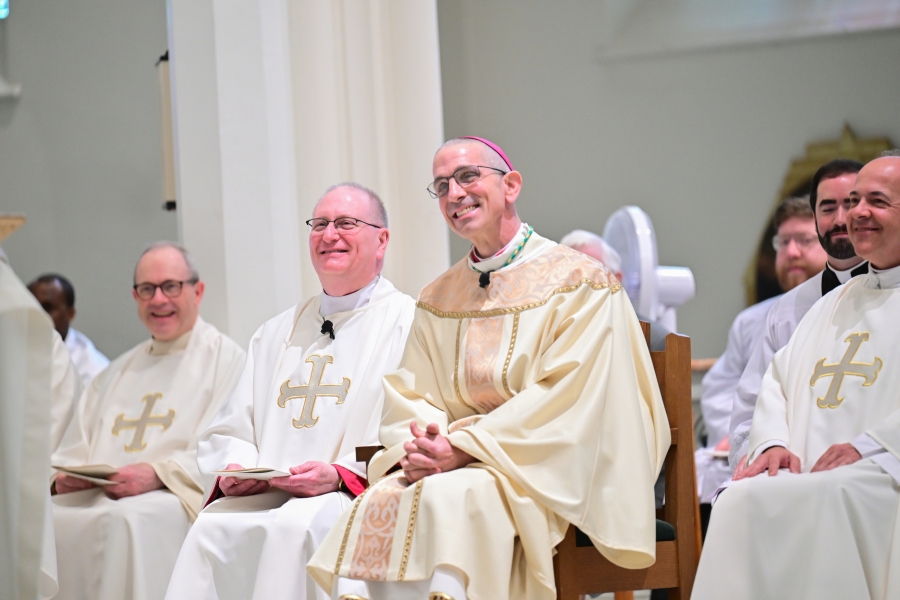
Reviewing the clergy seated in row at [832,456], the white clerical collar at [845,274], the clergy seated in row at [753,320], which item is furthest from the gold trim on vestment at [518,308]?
the clergy seated in row at [753,320]

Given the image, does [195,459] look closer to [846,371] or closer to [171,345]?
[171,345]

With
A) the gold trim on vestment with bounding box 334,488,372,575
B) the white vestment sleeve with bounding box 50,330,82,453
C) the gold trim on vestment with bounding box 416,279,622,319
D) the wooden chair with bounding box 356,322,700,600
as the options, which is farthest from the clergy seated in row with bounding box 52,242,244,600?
the gold trim on vestment with bounding box 416,279,622,319

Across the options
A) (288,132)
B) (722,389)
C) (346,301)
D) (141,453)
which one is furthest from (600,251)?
(141,453)

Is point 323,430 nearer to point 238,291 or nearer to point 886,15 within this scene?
point 238,291

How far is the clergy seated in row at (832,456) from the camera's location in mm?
3180

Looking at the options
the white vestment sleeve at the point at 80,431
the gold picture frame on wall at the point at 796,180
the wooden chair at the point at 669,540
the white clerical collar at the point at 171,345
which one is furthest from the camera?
the gold picture frame on wall at the point at 796,180

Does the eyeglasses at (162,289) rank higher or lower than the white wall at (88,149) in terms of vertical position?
lower

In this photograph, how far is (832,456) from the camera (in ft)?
11.2

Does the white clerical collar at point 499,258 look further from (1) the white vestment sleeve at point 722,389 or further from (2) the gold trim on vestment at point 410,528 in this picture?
(1) the white vestment sleeve at point 722,389

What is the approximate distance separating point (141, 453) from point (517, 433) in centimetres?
250

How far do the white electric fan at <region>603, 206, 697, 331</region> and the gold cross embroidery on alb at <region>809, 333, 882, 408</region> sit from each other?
2.02 metres

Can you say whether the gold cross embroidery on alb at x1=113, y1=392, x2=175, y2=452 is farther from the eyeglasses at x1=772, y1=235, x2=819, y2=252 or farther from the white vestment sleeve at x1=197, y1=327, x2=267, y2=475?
the eyeglasses at x1=772, y1=235, x2=819, y2=252

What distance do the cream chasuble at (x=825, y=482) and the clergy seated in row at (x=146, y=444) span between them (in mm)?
2539

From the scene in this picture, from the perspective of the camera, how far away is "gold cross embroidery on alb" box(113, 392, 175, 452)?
5297mm
